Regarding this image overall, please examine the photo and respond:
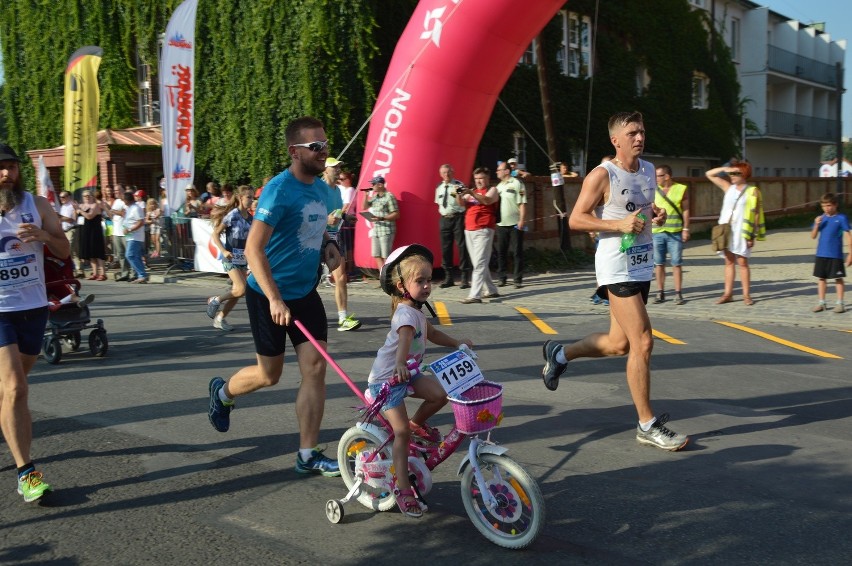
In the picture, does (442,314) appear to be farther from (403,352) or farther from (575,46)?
(575,46)

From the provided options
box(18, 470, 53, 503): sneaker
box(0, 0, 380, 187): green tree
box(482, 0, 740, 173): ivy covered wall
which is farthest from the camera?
box(482, 0, 740, 173): ivy covered wall

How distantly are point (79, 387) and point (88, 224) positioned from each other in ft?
36.0

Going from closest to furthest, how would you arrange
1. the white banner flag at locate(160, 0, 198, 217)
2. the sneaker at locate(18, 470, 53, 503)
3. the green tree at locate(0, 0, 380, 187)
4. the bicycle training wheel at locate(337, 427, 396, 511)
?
the bicycle training wheel at locate(337, 427, 396, 511)
the sneaker at locate(18, 470, 53, 503)
the white banner flag at locate(160, 0, 198, 217)
the green tree at locate(0, 0, 380, 187)

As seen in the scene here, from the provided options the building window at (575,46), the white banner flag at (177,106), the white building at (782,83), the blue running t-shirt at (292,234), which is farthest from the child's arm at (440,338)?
the white building at (782,83)

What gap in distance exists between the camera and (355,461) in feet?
15.0

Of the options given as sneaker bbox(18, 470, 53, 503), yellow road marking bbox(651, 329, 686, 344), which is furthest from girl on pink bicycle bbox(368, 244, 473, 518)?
yellow road marking bbox(651, 329, 686, 344)

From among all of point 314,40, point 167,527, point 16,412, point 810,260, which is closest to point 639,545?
point 167,527

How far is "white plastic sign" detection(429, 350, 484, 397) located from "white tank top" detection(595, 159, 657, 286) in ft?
5.86

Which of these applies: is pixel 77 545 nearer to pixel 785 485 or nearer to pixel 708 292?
pixel 785 485

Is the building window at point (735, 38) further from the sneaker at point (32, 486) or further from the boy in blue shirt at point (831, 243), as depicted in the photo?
the sneaker at point (32, 486)

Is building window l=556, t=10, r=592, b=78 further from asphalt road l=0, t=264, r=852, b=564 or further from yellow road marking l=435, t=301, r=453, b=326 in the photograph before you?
asphalt road l=0, t=264, r=852, b=564

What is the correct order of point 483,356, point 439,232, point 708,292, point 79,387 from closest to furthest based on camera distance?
point 79,387 < point 483,356 < point 708,292 < point 439,232

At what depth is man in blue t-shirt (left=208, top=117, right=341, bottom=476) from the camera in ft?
15.5

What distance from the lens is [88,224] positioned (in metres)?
17.7
